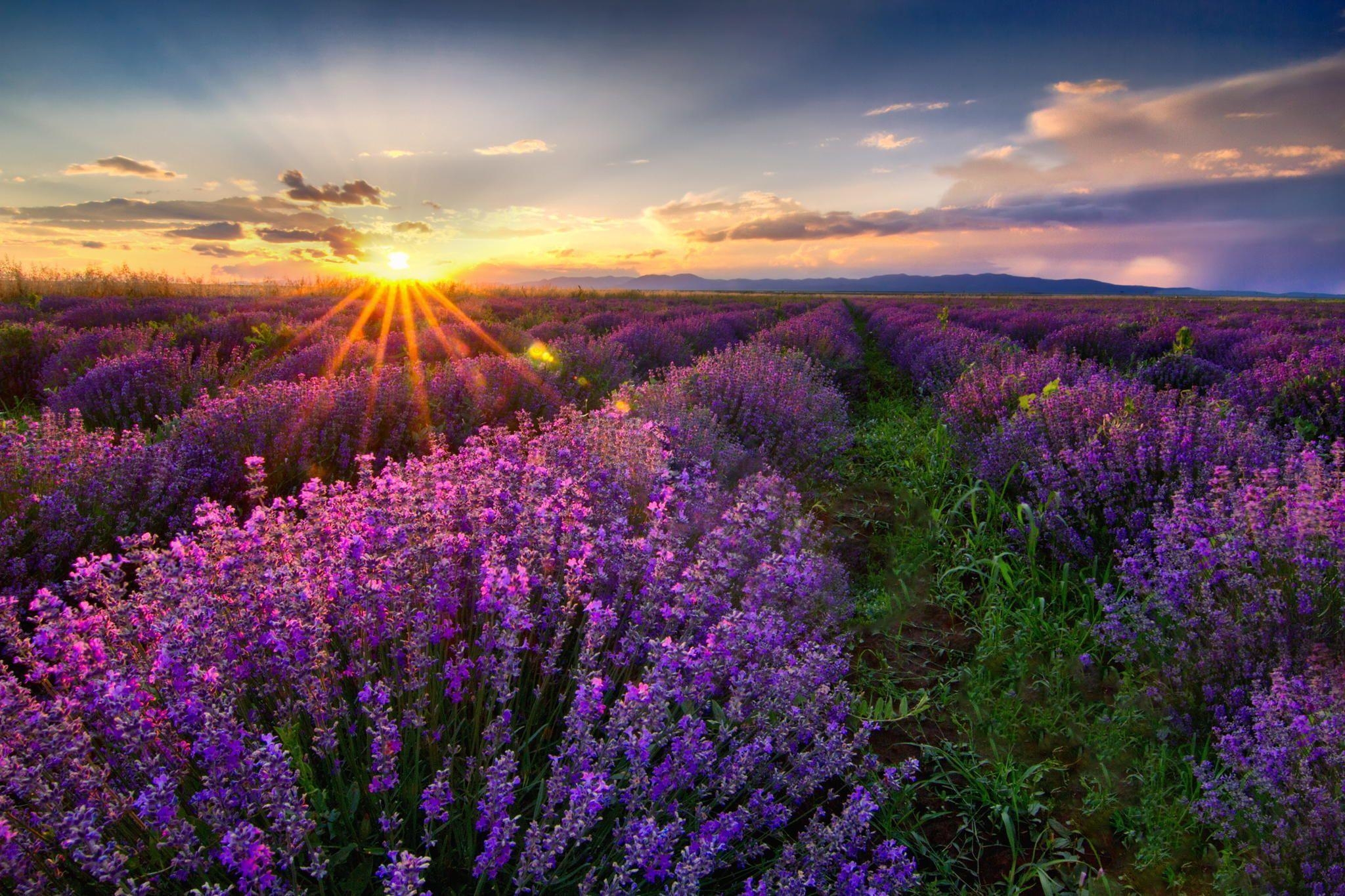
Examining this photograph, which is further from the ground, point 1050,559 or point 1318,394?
point 1318,394

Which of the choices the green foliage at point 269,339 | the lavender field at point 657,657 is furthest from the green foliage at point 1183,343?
the green foliage at point 269,339

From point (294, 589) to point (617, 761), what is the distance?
106 cm

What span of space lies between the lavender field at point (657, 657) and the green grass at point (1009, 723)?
2cm

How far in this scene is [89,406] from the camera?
5.63 meters

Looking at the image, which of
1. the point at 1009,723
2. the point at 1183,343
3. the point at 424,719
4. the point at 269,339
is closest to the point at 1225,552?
the point at 1009,723

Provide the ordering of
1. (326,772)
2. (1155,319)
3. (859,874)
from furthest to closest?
(1155,319) → (326,772) → (859,874)

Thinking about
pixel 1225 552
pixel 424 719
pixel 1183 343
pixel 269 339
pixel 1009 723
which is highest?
pixel 1183 343

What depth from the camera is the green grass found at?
2229 mm

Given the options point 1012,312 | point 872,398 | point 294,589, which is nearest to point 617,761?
point 294,589

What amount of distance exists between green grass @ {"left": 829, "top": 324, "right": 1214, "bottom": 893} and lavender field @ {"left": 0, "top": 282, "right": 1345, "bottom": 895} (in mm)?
18

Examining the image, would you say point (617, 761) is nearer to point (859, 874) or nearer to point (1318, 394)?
point (859, 874)

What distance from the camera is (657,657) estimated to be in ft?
5.98

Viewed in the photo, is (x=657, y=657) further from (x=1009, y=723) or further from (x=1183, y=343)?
(x=1183, y=343)

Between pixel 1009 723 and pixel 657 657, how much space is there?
1914 mm
